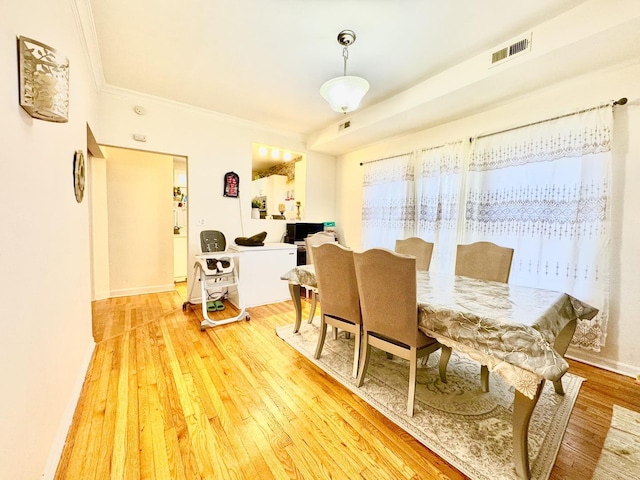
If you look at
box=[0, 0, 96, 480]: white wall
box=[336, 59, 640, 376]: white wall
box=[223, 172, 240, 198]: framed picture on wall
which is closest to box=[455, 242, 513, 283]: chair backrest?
box=[336, 59, 640, 376]: white wall

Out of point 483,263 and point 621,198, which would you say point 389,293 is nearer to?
point 483,263

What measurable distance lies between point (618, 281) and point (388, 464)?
2432 millimetres

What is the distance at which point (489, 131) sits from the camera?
2.80m

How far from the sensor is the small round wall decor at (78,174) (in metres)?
1.82

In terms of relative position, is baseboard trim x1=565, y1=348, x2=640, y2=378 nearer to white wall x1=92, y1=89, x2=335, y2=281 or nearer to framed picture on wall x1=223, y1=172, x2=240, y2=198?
white wall x1=92, y1=89, x2=335, y2=281

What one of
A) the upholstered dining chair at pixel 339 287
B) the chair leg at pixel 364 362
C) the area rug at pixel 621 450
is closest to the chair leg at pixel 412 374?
the chair leg at pixel 364 362

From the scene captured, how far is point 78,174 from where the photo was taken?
188cm

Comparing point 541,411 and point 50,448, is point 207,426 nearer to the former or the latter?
point 50,448

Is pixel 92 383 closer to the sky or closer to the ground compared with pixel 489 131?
closer to the ground

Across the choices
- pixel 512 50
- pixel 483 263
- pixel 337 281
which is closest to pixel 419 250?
pixel 483 263

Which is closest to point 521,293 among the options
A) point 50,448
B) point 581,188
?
point 581,188

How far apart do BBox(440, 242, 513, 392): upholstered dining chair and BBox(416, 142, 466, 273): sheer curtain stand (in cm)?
79

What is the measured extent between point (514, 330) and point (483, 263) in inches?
49.7

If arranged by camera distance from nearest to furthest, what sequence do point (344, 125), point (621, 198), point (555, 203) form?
point (621, 198)
point (555, 203)
point (344, 125)
